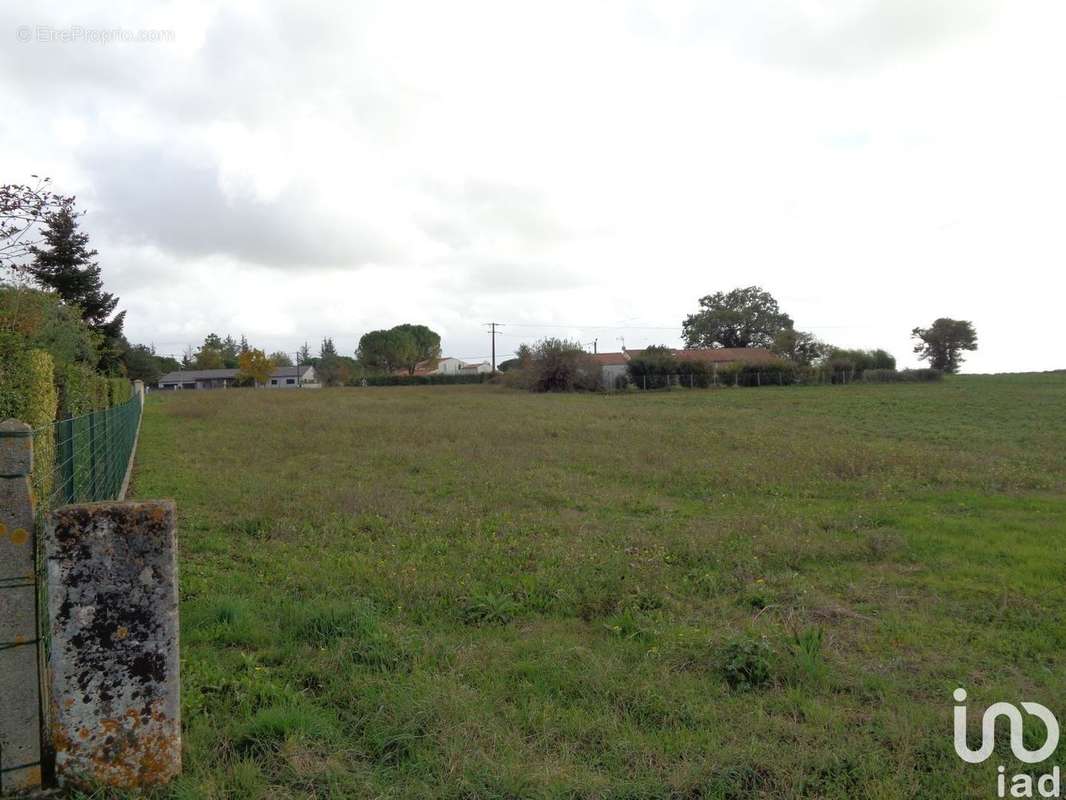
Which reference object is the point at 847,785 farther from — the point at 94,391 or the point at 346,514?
the point at 94,391

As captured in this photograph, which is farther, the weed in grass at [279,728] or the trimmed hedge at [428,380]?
the trimmed hedge at [428,380]

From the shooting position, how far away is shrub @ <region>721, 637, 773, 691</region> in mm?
3879

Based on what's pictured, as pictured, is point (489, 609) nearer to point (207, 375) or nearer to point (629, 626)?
point (629, 626)

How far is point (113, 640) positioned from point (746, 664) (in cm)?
325

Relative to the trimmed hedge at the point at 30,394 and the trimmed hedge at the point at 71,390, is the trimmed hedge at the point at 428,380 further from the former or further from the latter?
the trimmed hedge at the point at 30,394

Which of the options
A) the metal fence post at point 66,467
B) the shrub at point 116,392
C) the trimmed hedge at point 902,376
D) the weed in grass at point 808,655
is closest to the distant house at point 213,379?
the trimmed hedge at point 902,376

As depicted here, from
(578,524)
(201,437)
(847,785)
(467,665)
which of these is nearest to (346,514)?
(578,524)

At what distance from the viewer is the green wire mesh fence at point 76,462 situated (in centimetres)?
387

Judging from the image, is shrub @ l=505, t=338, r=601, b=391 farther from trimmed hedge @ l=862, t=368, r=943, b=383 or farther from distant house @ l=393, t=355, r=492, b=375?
distant house @ l=393, t=355, r=492, b=375

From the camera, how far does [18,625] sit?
2631 mm

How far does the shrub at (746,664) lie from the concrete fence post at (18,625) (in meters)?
3.32

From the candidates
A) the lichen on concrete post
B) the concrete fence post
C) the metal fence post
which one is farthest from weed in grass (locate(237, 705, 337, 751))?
the metal fence post

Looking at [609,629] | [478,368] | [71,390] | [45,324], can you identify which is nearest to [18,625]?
[609,629]

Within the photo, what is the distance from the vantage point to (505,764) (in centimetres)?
299
